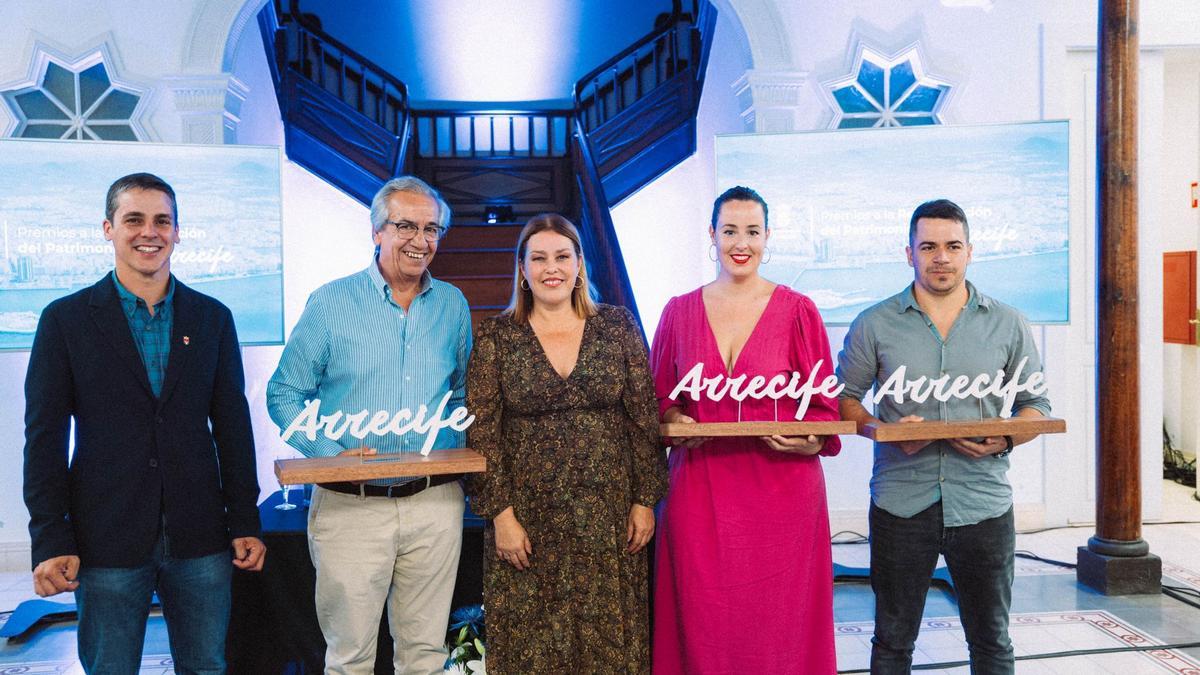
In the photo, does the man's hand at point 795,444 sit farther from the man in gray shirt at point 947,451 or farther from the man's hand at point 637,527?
the man's hand at point 637,527

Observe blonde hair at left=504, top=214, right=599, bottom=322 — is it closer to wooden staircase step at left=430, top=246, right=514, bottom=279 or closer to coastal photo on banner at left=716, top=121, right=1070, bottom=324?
coastal photo on banner at left=716, top=121, right=1070, bottom=324

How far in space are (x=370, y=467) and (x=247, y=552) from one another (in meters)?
0.47

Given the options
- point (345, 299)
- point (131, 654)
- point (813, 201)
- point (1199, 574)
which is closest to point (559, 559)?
point (345, 299)

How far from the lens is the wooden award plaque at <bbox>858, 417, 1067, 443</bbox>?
2.18 metres

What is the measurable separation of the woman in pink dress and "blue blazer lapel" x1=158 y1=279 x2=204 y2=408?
128 cm

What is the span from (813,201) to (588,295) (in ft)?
8.21

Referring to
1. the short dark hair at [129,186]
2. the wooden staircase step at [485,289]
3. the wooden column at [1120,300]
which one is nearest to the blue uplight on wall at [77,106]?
the wooden staircase step at [485,289]

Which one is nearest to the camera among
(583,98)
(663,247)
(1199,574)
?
(1199,574)

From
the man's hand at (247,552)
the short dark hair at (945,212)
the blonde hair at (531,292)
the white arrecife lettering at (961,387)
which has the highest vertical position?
the short dark hair at (945,212)

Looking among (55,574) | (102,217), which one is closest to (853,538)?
(55,574)

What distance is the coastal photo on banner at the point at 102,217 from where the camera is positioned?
4027 mm

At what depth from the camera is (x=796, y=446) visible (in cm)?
221

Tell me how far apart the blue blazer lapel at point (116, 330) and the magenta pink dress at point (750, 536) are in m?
1.40

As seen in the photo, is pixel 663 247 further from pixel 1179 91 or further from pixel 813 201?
pixel 1179 91
